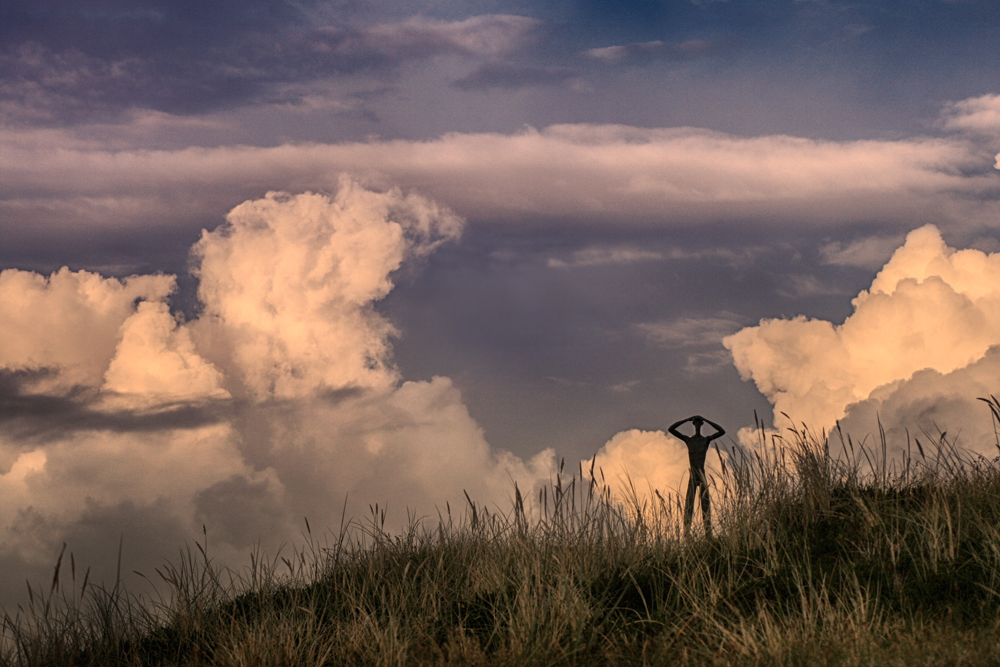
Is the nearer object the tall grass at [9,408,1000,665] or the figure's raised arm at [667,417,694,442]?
the tall grass at [9,408,1000,665]

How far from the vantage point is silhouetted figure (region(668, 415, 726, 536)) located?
31.6ft

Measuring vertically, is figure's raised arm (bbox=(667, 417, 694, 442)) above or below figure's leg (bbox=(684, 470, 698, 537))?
above

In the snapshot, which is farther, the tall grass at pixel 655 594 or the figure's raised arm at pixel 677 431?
the figure's raised arm at pixel 677 431

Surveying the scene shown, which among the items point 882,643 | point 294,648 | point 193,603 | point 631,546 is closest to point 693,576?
point 631,546

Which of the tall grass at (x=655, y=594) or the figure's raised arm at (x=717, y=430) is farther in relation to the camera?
the figure's raised arm at (x=717, y=430)

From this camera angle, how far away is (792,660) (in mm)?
6199

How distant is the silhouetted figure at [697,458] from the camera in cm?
962

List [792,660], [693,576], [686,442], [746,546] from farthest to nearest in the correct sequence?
[686,442] → [746,546] → [693,576] → [792,660]

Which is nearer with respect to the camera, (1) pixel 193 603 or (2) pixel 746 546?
(2) pixel 746 546

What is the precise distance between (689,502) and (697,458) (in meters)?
0.68

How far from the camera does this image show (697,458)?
10.1 m

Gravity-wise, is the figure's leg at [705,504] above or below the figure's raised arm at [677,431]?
below

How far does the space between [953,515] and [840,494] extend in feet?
4.66

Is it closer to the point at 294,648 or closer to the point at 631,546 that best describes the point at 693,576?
the point at 631,546
